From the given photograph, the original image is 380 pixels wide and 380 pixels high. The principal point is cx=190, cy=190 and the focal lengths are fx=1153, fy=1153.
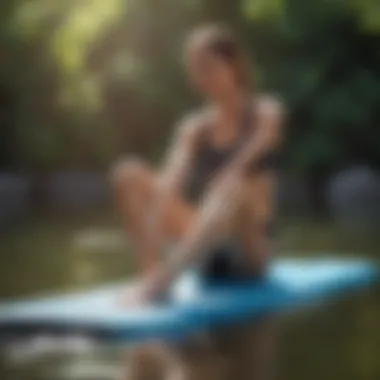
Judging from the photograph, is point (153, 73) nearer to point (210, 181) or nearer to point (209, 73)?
point (209, 73)

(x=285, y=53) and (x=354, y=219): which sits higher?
(x=285, y=53)

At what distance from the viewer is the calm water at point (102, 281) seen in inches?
67.2

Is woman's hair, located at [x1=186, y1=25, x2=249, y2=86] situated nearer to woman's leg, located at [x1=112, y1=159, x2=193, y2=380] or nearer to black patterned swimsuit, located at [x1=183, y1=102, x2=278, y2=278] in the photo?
black patterned swimsuit, located at [x1=183, y1=102, x2=278, y2=278]

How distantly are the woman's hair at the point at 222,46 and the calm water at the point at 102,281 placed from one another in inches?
10.2

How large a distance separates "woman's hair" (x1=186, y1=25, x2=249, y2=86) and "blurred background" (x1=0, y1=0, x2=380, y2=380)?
2 cm

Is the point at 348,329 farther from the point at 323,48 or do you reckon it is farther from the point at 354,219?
the point at 323,48

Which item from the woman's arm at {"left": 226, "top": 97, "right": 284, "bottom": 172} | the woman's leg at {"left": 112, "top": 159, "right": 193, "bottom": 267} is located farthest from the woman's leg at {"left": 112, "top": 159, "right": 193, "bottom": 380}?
the woman's arm at {"left": 226, "top": 97, "right": 284, "bottom": 172}

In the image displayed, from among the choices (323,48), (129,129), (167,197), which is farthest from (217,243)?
(323,48)

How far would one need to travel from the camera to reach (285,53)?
1.88 meters

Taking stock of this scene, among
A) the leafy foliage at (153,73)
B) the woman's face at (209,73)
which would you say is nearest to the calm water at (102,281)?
the leafy foliage at (153,73)

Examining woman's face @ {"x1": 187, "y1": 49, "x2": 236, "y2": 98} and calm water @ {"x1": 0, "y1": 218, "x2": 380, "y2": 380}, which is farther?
woman's face @ {"x1": 187, "y1": 49, "x2": 236, "y2": 98}

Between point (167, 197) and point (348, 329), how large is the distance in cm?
35

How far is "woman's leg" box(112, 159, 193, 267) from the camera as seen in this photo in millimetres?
1786

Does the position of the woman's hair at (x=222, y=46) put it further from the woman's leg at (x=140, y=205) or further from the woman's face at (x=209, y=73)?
the woman's leg at (x=140, y=205)
